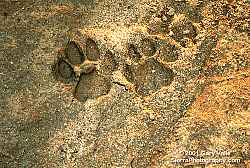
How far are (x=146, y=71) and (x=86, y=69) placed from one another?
26 cm

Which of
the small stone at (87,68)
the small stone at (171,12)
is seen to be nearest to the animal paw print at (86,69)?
the small stone at (87,68)

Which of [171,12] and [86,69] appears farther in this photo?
[171,12]

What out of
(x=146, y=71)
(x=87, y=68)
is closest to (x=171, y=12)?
(x=146, y=71)

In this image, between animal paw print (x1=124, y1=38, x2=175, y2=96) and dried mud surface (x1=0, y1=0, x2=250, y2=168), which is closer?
dried mud surface (x1=0, y1=0, x2=250, y2=168)

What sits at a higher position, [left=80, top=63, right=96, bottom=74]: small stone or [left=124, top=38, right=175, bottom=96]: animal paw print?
[left=124, top=38, right=175, bottom=96]: animal paw print

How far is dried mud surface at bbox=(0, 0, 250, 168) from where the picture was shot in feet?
5.92

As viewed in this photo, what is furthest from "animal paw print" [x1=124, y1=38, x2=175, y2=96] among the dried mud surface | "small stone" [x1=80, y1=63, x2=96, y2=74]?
"small stone" [x1=80, y1=63, x2=96, y2=74]

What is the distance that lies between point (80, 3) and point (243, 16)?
2.41 ft

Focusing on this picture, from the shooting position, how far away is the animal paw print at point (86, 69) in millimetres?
1885

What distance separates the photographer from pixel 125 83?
1.90m

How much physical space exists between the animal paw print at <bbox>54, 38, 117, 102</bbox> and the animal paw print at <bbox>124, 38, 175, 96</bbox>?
8 cm

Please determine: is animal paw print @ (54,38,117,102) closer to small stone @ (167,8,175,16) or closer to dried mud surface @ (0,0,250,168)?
dried mud surface @ (0,0,250,168)

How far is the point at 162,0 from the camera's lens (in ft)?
6.59

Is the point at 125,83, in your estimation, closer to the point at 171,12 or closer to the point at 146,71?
the point at 146,71
